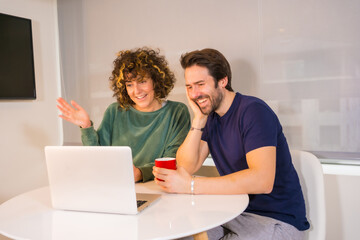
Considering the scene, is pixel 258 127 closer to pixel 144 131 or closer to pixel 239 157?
pixel 239 157

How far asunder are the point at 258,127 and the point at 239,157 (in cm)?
21

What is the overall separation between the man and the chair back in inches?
3.8

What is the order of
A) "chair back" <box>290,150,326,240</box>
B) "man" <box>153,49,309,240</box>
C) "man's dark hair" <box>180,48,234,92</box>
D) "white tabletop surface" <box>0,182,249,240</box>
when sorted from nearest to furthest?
"white tabletop surface" <box>0,182,249,240</box>, "man" <box>153,49,309,240</box>, "chair back" <box>290,150,326,240</box>, "man's dark hair" <box>180,48,234,92</box>

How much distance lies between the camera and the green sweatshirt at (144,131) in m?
2.03

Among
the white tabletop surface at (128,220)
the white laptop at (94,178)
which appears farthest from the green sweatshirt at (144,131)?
the white laptop at (94,178)

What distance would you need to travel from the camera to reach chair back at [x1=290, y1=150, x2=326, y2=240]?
62.1 inches

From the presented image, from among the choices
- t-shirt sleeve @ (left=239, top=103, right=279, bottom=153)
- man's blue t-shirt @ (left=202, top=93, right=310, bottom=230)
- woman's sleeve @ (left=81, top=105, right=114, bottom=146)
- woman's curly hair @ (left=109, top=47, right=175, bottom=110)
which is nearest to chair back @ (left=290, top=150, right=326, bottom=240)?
man's blue t-shirt @ (left=202, top=93, right=310, bottom=230)

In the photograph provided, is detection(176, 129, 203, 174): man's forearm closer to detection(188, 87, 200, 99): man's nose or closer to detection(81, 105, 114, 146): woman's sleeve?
detection(188, 87, 200, 99): man's nose

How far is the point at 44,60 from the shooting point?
3057 millimetres

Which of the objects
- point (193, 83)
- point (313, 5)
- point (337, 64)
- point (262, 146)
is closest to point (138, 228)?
point (262, 146)

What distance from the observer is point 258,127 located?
4.78ft

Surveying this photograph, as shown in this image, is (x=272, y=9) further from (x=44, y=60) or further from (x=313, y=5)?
(x=44, y=60)

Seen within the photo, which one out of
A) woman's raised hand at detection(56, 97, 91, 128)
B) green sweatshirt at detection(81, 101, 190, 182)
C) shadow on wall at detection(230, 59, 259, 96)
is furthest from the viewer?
shadow on wall at detection(230, 59, 259, 96)

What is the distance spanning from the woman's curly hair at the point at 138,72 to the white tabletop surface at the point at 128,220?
88 centimetres
